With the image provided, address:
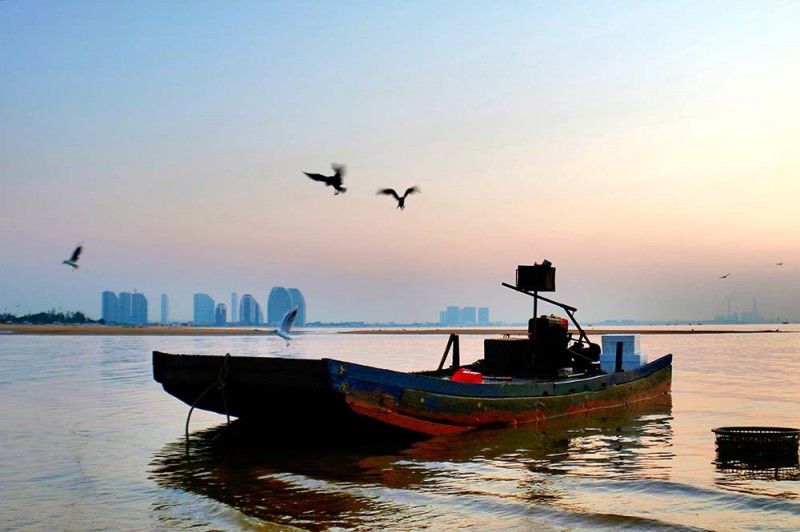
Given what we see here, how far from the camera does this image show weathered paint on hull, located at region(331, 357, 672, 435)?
14586mm

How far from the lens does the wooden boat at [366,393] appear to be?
14.3 m

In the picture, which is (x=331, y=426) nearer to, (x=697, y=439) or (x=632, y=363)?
(x=697, y=439)

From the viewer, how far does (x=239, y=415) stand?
53.0 ft

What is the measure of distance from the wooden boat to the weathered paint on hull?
2cm

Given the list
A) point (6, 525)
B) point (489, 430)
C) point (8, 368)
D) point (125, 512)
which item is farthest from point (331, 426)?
point (8, 368)

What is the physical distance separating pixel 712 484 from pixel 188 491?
7.78 meters

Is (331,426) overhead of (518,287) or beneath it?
beneath

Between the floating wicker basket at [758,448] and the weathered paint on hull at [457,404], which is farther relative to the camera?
the weathered paint on hull at [457,404]

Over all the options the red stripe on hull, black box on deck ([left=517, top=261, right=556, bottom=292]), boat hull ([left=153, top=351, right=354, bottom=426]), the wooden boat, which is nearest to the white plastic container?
the red stripe on hull

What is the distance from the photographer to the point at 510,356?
68.2 ft

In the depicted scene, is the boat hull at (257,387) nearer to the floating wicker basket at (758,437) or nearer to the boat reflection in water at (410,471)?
the boat reflection in water at (410,471)

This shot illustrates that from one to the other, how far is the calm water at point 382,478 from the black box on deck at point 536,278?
143 inches

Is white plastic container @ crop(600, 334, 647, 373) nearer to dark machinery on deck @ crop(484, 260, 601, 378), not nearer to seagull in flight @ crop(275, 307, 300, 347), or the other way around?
dark machinery on deck @ crop(484, 260, 601, 378)

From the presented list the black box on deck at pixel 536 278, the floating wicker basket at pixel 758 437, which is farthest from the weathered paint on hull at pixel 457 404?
the floating wicker basket at pixel 758 437
